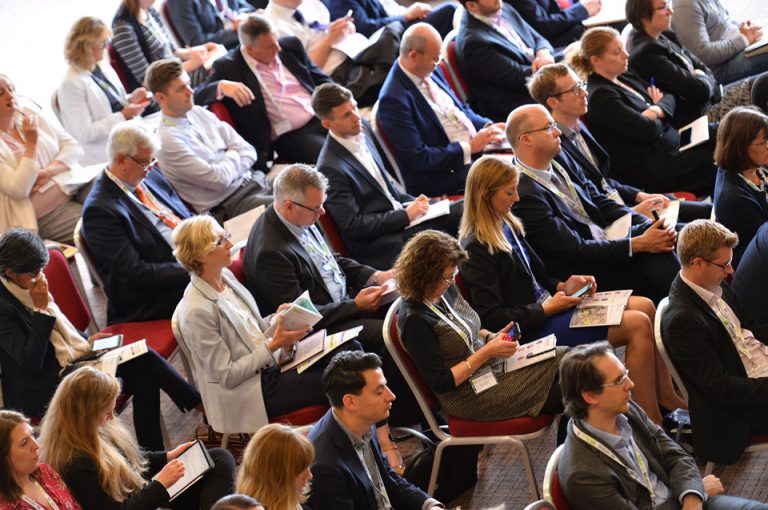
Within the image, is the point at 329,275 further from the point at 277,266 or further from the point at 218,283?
the point at 218,283

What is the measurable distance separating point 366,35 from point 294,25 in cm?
76

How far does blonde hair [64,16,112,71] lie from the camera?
21.4 ft

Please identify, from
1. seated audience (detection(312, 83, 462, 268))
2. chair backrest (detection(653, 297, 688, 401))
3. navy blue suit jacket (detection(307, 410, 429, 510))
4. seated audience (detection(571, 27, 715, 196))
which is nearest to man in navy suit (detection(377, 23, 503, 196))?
seated audience (detection(312, 83, 462, 268))

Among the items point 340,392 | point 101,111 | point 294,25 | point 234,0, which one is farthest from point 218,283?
point 234,0

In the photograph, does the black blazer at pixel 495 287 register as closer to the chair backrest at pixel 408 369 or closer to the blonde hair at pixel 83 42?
the chair backrest at pixel 408 369

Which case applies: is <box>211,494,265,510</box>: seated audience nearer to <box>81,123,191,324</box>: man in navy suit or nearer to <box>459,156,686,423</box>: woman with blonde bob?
<box>459,156,686,423</box>: woman with blonde bob

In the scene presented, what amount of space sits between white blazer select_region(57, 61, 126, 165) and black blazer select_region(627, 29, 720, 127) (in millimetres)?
3284

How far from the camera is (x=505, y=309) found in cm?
434

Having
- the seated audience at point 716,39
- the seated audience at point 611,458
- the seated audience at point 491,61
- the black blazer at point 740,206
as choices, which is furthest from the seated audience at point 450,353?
the seated audience at point 716,39

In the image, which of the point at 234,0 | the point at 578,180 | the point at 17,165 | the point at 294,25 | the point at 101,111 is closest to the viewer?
the point at 578,180

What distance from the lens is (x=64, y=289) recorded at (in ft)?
16.2

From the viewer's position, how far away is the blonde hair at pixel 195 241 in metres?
4.24

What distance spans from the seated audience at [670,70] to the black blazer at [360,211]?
200cm

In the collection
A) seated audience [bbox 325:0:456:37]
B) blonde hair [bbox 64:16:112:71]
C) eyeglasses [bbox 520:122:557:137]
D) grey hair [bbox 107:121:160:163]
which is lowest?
seated audience [bbox 325:0:456:37]
